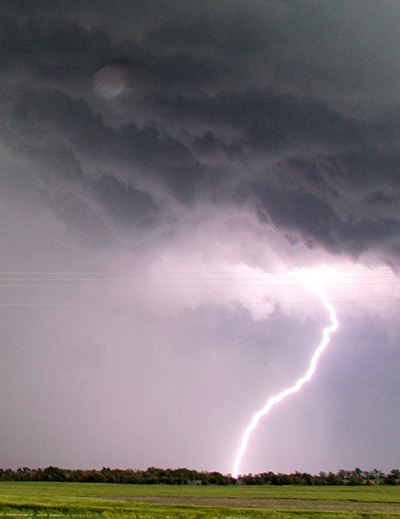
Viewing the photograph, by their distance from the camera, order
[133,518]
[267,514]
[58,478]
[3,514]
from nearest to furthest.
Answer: [3,514]
[133,518]
[267,514]
[58,478]

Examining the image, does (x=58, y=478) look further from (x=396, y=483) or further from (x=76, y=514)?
(x=76, y=514)

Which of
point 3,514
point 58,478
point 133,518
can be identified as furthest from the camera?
point 58,478

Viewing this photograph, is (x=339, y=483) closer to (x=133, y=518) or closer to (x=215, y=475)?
(x=215, y=475)

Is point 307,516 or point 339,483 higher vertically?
point 307,516

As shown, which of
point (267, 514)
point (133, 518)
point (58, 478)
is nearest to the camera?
point (133, 518)

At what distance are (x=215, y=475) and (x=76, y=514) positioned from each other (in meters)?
81.4

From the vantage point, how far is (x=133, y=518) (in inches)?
934

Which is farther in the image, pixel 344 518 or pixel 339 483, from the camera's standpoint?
pixel 339 483

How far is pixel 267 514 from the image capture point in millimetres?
28094

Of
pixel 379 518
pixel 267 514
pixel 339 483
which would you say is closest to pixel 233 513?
pixel 267 514

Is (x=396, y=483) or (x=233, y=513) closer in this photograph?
(x=233, y=513)

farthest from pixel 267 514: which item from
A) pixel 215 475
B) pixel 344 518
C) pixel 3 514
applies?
A: pixel 215 475

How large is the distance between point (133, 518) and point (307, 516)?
1152 centimetres

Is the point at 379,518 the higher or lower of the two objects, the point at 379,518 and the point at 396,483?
the higher
